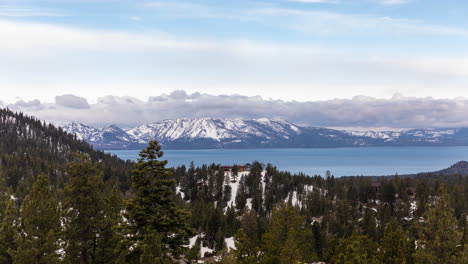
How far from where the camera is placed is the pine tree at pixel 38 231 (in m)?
26.0

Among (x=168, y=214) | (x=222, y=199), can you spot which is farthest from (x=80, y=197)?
(x=222, y=199)

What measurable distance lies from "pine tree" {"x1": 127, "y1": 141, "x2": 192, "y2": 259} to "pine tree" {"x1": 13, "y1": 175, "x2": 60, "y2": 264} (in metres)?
8.11

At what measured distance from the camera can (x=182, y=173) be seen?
172 m

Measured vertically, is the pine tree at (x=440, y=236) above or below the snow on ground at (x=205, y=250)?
above

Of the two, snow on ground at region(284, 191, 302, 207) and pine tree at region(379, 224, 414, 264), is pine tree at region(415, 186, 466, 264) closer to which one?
pine tree at region(379, 224, 414, 264)

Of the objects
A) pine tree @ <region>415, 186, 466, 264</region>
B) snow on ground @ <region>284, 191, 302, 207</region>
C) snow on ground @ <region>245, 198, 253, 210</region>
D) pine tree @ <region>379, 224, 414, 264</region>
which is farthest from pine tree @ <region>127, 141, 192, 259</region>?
snow on ground @ <region>284, 191, 302, 207</region>

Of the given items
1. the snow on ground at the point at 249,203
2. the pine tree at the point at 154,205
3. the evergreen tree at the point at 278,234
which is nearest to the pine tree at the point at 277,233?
the evergreen tree at the point at 278,234

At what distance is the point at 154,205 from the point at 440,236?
25657 millimetres

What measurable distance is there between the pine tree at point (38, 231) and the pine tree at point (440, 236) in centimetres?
3125

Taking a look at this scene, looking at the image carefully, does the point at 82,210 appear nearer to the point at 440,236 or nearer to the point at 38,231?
the point at 38,231

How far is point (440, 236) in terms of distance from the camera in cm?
3097

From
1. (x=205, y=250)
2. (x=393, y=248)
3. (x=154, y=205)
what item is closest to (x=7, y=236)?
(x=154, y=205)

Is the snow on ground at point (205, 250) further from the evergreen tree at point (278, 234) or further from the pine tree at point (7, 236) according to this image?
the pine tree at point (7, 236)

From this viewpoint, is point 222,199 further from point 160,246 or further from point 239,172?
point 160,246
